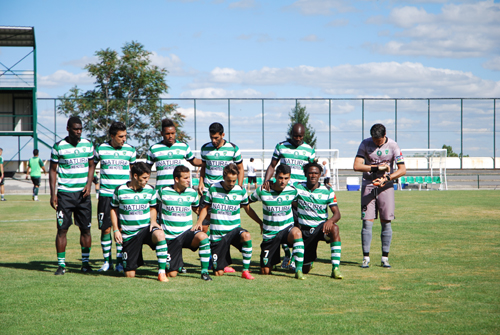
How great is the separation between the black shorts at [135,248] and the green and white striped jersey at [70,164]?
1197 mm

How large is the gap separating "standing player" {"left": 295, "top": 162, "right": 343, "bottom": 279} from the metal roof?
29951 mm

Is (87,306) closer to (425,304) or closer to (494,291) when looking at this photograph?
(425,304)

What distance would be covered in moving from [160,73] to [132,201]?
36.8 metres

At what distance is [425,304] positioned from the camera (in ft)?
17.3

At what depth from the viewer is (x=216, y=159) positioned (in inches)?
314

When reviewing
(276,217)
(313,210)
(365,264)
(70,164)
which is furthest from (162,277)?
(365,264)

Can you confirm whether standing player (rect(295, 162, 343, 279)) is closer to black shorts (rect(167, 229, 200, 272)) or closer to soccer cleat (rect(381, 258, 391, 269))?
soccer cleat (rect(381, 258, 391, 269))

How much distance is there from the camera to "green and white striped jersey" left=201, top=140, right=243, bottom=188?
7.97m

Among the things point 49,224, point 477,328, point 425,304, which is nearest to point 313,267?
point 425,304

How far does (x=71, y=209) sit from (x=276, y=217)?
304 cm

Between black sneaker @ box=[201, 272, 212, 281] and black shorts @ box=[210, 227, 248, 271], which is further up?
black shorts @ box=[210, 227, 248, 271]

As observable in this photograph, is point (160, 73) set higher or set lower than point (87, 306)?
higher

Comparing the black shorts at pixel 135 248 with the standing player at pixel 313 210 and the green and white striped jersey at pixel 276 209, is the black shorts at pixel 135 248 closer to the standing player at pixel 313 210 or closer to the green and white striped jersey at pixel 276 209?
the green and white striped jersey at pixel 276 209

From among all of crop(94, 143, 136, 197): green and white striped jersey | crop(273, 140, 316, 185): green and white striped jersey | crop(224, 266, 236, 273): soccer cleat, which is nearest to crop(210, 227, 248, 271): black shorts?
crop(224, 266, 236, 273): soccer cleat
